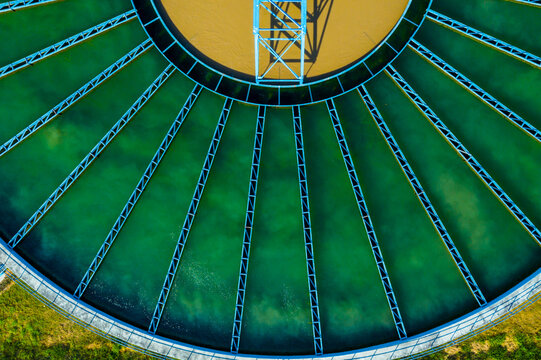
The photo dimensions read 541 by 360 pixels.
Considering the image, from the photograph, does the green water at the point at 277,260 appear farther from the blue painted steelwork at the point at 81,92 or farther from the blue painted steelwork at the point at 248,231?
the blue painted steelwork at the point at 81,92

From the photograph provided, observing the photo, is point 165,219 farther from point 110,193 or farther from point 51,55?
point 51,55

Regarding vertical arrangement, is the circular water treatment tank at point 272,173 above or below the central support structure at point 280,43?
below

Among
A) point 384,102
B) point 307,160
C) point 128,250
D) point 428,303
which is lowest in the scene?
point 428,303

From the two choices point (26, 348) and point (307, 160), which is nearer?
point (307, 160)

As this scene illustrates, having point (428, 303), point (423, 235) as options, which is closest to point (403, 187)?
point (423, 235)

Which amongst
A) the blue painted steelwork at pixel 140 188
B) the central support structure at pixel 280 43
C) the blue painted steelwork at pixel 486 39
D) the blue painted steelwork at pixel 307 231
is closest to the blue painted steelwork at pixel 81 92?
the blue painted steelwork at pixel 140 188

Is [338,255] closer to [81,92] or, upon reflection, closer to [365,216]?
[365,216]

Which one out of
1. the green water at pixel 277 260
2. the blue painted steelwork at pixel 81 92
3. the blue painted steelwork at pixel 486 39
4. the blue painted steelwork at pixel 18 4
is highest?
the blue painted steelwork at pixel 18 4
